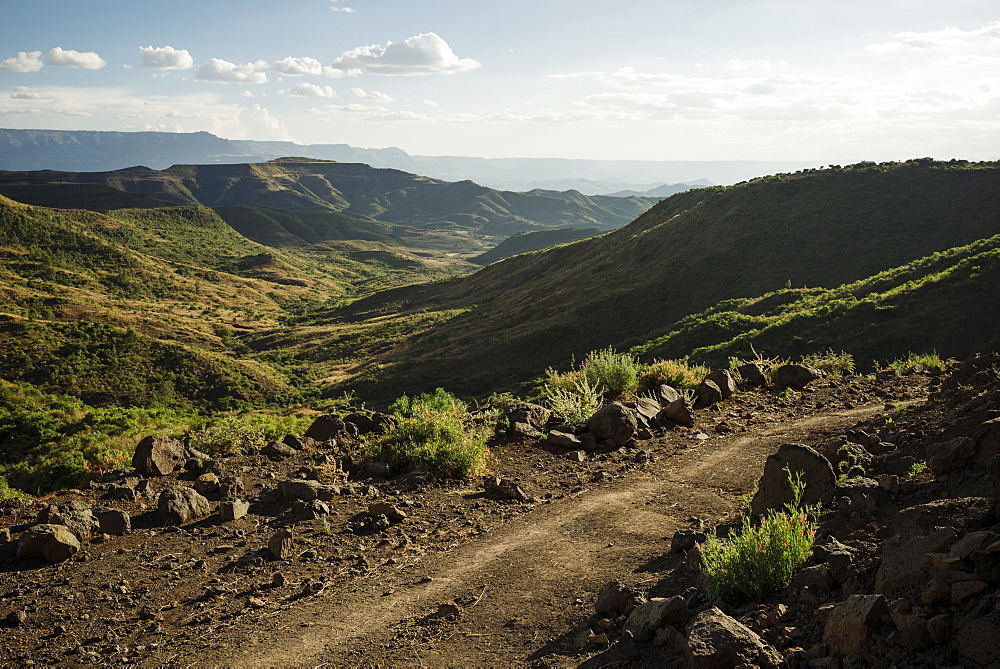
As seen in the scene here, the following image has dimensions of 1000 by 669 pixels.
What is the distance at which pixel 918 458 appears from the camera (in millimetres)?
5254

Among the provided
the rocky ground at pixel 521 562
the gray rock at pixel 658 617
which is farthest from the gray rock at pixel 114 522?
the gray rock at pixel 658 617

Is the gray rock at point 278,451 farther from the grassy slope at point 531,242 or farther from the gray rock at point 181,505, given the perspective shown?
the grassy slope at point 531,242

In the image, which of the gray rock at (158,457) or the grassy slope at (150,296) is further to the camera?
the grassy slope at (150,296)

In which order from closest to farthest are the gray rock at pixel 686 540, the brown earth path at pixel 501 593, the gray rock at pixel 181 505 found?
1. the brown earth path at pixel 501 593
2. the gray rock at pixel 686 540
3. the gray rock at pixel 181 505

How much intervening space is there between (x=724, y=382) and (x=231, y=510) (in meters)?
7.80

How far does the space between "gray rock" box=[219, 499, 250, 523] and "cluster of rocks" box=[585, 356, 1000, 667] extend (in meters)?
4.00

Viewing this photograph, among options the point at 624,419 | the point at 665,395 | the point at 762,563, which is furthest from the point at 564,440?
the point at 762,563

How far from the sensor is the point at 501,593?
15.3ft

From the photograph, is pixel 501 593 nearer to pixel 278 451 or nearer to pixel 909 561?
pixel 909 561

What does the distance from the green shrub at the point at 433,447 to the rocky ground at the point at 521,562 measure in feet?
0.83

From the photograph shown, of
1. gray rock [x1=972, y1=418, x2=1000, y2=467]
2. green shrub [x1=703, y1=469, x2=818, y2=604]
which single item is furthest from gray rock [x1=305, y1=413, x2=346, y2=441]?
gray rock [x1=972, y1=418, x2=1000, y2=467]

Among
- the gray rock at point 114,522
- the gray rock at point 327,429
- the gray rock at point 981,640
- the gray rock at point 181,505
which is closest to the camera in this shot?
the gray rock at point 981,640

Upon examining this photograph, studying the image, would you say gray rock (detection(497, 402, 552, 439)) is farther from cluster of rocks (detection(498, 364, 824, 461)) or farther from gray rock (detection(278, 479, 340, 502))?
gray rock (detection(278, 479, 340, 502))

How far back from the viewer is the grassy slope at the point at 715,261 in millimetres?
32250
